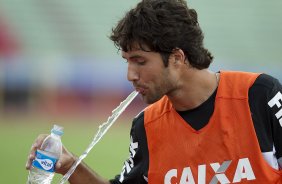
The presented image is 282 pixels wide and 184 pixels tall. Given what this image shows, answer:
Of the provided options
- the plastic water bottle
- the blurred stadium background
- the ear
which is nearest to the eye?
the ear

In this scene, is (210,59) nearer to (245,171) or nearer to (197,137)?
(197,137)

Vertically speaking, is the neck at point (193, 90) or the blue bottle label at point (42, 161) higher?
the neck at point (193, 90)

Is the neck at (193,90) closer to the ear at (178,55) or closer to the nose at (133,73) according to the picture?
the ear at (178,55)

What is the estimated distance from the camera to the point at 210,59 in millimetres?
3879

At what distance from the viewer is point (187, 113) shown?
3650mm

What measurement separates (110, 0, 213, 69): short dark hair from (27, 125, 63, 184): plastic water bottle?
0.63 meters

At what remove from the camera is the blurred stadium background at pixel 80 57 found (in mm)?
13102

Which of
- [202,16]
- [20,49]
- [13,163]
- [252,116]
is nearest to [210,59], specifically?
[252,116]

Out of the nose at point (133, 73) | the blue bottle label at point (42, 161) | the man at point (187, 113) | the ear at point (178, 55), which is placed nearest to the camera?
the blue bottle label at point (42, 161)

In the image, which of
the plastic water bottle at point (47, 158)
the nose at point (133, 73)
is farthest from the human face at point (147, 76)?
the plastic water bottle at point (47, 158)

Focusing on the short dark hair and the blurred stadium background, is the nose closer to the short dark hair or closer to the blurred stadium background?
the short dark hair

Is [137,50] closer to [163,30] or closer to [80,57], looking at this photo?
[163,30]

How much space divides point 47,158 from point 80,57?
11651 mm

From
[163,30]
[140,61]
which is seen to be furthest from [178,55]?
[140,61]
